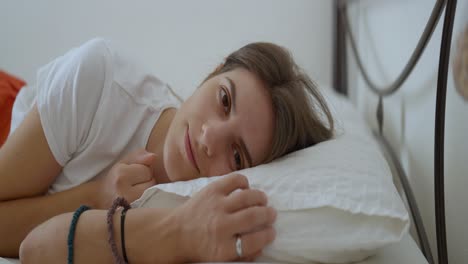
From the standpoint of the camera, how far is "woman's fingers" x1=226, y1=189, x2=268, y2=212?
63cm

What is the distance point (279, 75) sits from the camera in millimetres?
978

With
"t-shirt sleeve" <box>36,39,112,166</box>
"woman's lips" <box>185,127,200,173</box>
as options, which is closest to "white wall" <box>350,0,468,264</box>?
"woman's lips" <box>185,127,200,173</box>

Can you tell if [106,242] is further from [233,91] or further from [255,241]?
[233,91]

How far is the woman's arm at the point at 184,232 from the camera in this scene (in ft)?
2.02

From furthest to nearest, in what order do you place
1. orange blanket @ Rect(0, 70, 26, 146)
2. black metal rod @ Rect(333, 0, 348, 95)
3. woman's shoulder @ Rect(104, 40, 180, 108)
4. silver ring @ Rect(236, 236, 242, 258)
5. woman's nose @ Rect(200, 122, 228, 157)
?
black metal rod @ Rect(333, 0, 348, 95), orange blanket @ Rect(0, 70, 26, 146), woman's shoulder @ Rect(104, 40, 180, 108), woman's nose @ Rect(200, 122, 228, 157), silver ring @ Rect(236, 236, 242, 258)

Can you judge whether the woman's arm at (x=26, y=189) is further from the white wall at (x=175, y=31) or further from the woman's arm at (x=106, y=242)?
the white wall at (x=175, y=31)

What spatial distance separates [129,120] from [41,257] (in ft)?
1.42

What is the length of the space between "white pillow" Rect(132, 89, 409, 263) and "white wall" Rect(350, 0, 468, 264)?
7.2 inches

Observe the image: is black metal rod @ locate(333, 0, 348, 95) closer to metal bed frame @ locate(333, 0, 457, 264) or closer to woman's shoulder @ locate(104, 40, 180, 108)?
metal bed frame @ locate(333, 0, 457, 264)

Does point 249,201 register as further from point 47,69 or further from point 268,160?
point 47,69

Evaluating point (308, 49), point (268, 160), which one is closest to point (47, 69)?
point (268, 160)

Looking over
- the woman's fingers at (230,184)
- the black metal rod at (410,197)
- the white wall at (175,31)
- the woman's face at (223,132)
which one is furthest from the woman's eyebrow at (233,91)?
the white wall at (175,31)

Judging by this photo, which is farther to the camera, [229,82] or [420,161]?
[420,161]

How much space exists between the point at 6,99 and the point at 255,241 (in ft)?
3.78
